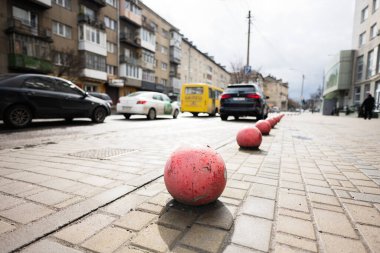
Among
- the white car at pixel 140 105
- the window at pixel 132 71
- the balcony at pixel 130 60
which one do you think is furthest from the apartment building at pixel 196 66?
the white car at pixel 140 105

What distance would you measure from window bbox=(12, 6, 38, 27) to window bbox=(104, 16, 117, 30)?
961 centimetres

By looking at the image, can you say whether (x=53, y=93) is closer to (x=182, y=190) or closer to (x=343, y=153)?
(x=182, y=190)

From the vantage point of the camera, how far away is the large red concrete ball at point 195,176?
1867mm

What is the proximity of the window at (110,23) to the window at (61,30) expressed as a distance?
6.40 m

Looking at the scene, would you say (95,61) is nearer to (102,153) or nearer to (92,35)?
(92,35)

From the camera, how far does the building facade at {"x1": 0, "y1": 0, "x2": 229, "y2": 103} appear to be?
21375 mm

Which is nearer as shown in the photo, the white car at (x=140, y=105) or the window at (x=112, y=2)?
the white car at (x=140, y=105)

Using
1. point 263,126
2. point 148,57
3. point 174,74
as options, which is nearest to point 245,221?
point 263,126

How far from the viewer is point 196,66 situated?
59.1 m

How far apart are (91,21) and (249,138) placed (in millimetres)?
29393

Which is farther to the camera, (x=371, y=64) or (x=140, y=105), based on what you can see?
(x=371, y=64)

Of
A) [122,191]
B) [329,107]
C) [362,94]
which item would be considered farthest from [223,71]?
[122,191]

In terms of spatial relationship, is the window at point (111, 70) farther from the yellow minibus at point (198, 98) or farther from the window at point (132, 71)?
the yellow minibus at point (198, 98)

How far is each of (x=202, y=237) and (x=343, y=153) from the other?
4.35 metres
